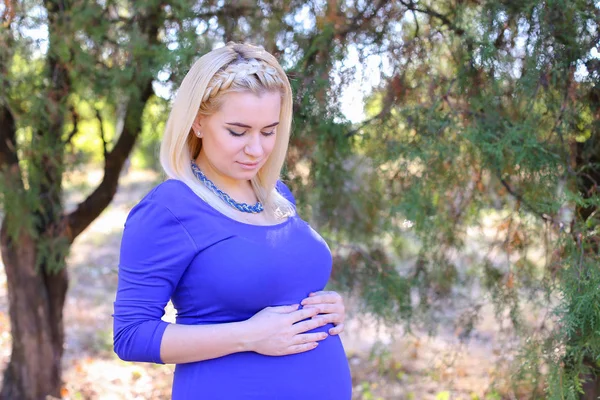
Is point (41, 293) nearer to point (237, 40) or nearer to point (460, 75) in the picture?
point (237, 40)

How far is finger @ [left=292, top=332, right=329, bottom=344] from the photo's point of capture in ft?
6.14

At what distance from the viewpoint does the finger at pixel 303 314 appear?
1871 mm

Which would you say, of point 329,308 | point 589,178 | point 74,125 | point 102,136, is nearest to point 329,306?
point 329,308

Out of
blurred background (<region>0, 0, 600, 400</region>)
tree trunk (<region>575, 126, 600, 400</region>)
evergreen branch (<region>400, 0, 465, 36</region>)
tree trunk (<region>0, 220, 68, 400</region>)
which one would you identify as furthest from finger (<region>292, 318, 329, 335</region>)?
tree trunk (<region>0, 220, 68, 400</region>)

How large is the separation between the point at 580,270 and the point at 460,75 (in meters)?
0.98

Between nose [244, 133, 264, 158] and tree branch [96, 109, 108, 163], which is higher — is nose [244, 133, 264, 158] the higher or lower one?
the lower one

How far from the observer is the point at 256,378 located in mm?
1818

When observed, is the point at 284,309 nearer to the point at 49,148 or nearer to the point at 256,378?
the point at 256,378

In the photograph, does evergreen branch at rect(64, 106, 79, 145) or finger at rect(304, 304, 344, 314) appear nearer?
finger at rect(304, 304, 344, 314)

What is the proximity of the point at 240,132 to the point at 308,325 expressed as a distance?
559mm

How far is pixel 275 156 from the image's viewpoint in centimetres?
219

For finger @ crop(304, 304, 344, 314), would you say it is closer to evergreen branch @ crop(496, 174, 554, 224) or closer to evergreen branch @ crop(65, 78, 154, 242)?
evergreen branch @ crop(496, 174, 554, 224)

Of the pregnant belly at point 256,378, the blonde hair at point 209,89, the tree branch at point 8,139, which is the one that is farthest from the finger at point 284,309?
the tree branch at point 8,139

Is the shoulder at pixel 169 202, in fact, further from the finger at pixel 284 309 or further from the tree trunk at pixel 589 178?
the tree trunk at pixel 589 178
